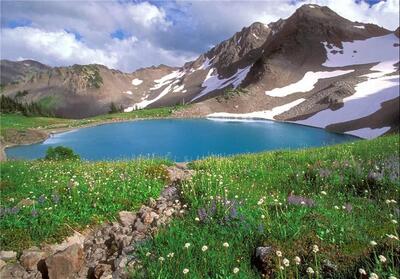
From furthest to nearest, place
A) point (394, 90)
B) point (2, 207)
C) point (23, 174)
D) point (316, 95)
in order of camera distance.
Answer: point (316, 95) → point (394, 90) → point (23, 174) → point (2, 207)

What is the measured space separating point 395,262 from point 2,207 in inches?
415

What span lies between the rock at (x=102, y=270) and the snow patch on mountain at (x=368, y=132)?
108517mm

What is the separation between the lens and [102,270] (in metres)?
7.99

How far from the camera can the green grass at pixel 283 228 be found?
22.1 ft

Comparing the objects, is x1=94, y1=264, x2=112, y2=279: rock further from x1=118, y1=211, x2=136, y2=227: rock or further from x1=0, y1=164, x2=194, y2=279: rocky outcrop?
x1=118, y1=211, x2=136, y2=227: rock

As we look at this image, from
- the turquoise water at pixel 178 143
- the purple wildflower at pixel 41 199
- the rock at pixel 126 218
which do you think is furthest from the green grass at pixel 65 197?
the turquoise water at pixel 178 143

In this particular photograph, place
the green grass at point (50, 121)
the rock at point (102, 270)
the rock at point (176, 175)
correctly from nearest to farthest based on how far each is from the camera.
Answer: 1. the rock at point (102, 270)
2. the rock at point (176, 175)
3. the green grass at point (50, 121)

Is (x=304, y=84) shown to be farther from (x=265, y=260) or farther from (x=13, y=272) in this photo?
(x=265, y=260)

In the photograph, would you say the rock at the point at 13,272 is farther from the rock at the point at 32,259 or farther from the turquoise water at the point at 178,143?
the turquoise water at the point at 178,143

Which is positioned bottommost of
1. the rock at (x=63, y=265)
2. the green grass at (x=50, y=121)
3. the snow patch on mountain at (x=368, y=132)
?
the snow patch on mountain at (x=368, y=132)

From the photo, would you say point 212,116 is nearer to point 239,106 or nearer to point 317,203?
point 239,106

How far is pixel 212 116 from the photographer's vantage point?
170 metres

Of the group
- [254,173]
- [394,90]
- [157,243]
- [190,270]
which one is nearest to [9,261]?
[157,243]

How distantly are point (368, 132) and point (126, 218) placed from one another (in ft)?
367
